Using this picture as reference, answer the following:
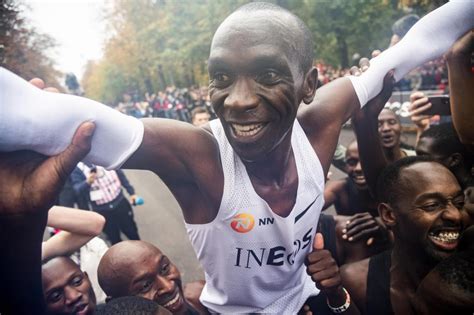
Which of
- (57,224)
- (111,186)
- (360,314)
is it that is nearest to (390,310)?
(360,314)

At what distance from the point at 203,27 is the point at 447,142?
10.1 metres

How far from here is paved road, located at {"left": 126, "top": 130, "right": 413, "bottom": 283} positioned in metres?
4.62

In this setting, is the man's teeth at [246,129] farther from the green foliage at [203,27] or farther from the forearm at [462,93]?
the green foliage at [203,27]

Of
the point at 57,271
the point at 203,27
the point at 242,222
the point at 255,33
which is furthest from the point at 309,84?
the point at 203,27

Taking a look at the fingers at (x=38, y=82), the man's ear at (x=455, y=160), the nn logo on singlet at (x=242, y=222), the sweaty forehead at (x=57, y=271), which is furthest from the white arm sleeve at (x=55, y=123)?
the man's ear at (x=455, y=160)

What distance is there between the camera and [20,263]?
0.93 metres

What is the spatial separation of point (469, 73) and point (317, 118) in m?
0.88

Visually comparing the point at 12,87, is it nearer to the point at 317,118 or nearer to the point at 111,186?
the point at 317,118

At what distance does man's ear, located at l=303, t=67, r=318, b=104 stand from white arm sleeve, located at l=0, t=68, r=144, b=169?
700 mm

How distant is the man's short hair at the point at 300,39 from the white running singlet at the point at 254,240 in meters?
0.33

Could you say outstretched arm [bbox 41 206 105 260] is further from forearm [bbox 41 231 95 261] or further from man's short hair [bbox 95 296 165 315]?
man's short hair [bbox 95 296 165 315]

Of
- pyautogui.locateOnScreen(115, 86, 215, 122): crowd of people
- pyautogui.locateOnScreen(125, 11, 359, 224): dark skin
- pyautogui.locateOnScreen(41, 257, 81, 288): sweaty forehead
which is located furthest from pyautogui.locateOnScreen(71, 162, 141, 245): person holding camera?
pyautogui.locateOnScreen(115, 86, 215, 122): crowd of people

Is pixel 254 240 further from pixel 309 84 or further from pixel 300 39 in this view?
pixel 300 39

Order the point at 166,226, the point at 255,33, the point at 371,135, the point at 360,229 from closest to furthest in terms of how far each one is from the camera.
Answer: the point at 255,33 < the point at 371,135 < the point at 360,229 < the point at 166,226
